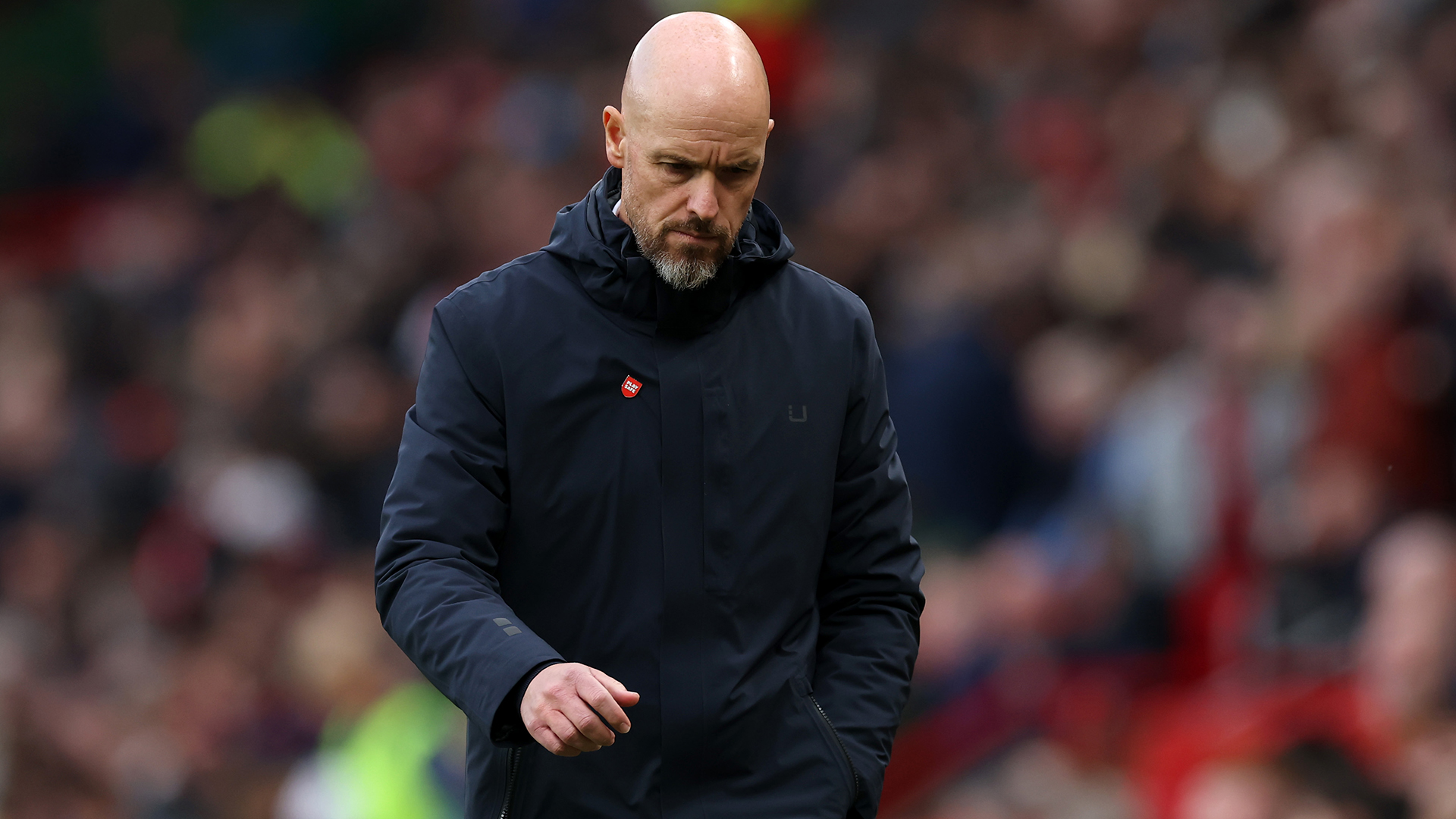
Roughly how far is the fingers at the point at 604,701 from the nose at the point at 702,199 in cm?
75

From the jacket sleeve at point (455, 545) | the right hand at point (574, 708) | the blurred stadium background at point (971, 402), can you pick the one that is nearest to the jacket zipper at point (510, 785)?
the jacket sleeve at point (455, 545)

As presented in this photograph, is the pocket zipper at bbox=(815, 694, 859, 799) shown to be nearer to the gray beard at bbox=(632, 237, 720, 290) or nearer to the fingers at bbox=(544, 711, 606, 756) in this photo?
the fingers at bbox=(544, 711, 606, 756)

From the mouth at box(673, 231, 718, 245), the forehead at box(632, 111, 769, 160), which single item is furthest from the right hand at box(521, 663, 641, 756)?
the forehead at box(632, 111, 769, 160)

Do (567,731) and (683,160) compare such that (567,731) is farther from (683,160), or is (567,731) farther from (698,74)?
(698,74)

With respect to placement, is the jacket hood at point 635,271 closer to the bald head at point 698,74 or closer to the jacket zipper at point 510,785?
the bald head at point 698,74

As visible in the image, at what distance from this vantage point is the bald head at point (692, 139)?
115 inches

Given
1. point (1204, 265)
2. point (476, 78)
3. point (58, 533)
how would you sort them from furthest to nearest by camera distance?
point (476, 78) → point (58, 533) → point (1204, 265)

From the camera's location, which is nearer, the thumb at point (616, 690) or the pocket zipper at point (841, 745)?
the thumb at point (616, 690)

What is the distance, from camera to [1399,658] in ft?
16.3

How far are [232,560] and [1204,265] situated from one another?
13.7ft

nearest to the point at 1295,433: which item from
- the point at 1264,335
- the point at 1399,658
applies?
the point at 1264,335

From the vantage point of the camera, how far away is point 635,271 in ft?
9.75

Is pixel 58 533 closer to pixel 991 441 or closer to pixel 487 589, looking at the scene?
pixel 991 441

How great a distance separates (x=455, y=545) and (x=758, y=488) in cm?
48
